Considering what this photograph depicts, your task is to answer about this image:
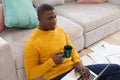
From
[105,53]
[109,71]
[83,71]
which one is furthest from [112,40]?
[83,71]

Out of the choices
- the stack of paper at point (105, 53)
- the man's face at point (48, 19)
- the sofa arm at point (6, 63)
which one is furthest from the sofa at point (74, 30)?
the man's face at point (48, 19)

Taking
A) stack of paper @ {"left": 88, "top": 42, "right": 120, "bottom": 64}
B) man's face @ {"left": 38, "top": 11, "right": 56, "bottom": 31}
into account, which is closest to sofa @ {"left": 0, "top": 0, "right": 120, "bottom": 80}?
stack of paper @ {"left": 88, "top": 42, "right": 120, "bottom": 64}

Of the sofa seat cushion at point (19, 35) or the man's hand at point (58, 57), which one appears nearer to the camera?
the man's hand at point (58, 57)

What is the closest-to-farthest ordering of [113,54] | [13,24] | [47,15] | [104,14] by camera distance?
[47,15], [13,24], [113,54], [104,14]

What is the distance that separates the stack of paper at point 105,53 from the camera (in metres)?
1.99

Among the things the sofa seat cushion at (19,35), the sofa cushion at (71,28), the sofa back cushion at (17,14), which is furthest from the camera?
the sofa cushion at (71,28)

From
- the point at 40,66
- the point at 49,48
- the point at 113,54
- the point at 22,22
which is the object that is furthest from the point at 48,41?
the point at 113,54

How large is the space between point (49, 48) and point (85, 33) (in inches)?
33.2

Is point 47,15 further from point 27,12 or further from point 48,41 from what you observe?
point 27,12

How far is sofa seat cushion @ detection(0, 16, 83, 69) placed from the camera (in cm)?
146

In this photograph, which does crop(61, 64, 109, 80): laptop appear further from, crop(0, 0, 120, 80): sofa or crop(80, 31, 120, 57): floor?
crop(80, 31, 120, 57): floor

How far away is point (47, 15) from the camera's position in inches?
50.0

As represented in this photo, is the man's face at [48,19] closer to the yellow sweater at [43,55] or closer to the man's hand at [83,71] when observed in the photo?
the yellow sweater at [43,55]

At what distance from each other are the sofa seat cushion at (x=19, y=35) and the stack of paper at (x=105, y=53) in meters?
0.31
